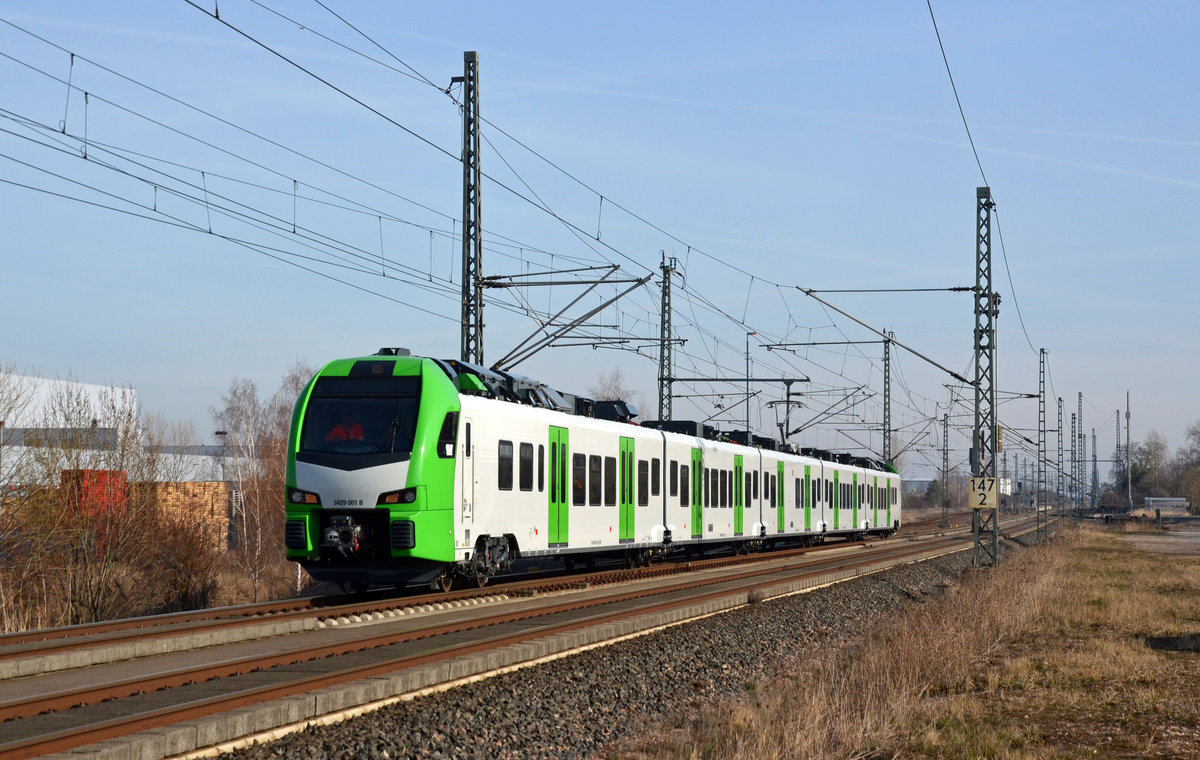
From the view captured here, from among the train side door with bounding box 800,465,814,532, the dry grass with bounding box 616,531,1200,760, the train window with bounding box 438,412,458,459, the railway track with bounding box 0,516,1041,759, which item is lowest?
the dry grass with bounding box 616,531,1200,760

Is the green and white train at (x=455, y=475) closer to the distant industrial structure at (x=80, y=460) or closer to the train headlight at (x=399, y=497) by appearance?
the train headlight at (x=399, y=497)

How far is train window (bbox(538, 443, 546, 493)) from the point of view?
21.0 meters

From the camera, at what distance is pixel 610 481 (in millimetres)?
24672

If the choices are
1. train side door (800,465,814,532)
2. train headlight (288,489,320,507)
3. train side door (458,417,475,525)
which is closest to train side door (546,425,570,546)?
train side door (458,417,475,525)

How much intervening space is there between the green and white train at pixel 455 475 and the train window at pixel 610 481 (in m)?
0.04

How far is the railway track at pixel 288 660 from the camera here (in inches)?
314

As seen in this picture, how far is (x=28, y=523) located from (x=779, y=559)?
19.6m

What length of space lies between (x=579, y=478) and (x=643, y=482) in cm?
400

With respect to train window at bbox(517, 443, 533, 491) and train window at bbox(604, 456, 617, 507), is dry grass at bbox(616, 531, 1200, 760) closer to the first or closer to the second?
train window at bbox(517, 443, 533, 491)

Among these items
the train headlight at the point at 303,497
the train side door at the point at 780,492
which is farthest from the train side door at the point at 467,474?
the train side door at the point at 780,492

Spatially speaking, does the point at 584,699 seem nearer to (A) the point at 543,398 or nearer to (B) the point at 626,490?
(A) the point at 543,398

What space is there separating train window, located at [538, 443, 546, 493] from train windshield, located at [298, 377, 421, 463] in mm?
4198

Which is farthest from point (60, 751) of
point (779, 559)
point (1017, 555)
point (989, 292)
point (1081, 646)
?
point (1017, 555)

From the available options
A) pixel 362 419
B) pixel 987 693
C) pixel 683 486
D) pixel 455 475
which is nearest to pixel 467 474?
pixel 455 475
